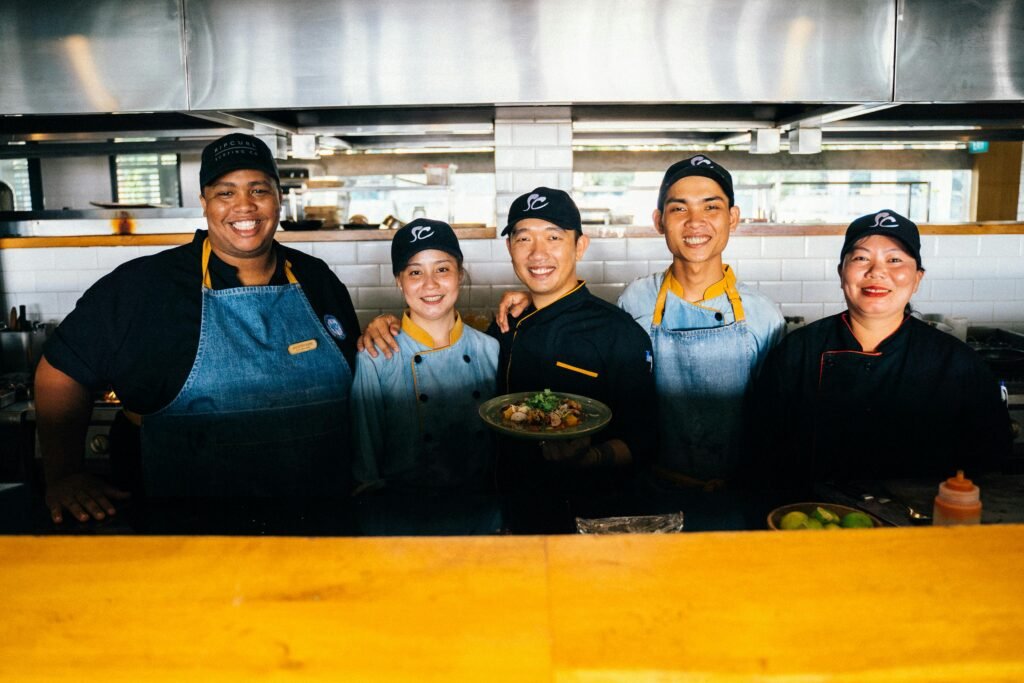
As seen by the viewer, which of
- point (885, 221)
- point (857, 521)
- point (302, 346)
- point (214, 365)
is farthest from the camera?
point (302, 346)

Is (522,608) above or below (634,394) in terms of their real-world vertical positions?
above

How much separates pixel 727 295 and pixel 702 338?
17cm

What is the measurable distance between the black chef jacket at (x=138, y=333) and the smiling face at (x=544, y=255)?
37.4 inches

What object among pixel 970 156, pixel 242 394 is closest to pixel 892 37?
pixel 242 394

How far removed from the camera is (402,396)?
2186 millimetres

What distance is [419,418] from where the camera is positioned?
2.18 m

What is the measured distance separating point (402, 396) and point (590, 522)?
3.09 ft

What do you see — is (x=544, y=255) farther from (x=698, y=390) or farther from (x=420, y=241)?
(x=698, y=390)

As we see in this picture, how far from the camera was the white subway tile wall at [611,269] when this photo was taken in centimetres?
391

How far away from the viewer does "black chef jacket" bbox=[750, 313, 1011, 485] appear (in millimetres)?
1981

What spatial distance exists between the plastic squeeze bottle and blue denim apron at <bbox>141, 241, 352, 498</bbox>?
1689 mm

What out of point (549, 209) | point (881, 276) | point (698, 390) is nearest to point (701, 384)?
point (698, 390)

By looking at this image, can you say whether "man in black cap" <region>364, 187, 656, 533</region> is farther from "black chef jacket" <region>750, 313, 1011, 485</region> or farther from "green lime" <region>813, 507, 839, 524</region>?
"green lime" <region>813, 507, 839, 524</region>

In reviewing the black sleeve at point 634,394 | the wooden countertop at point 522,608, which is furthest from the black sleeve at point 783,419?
the wooden countertop at point 522,608
